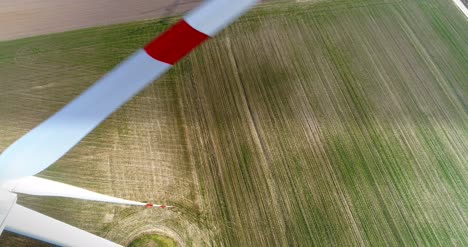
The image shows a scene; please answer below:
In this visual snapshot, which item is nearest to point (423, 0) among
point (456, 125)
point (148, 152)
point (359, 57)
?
point (359, 57)

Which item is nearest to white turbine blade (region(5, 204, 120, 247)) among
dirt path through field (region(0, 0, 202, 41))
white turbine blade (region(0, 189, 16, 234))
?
white turbine blade (region(0, 189, 16, 234))

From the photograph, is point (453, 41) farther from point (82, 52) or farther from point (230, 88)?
point (82, 52)

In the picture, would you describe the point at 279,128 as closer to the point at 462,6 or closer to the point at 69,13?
the point at 69,13

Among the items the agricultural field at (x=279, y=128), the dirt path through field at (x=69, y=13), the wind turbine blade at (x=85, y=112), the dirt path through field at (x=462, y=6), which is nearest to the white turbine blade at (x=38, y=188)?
the wind turbine blade at (x=85, y=112)

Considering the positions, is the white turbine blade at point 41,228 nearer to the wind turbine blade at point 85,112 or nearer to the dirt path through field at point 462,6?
the wind turbine blade at point 85,112

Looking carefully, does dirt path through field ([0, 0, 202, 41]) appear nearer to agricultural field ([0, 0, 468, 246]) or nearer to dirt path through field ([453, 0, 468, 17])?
agricultural field ([0, 0, 468, 246])

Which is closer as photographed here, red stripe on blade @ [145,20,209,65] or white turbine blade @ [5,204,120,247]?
red stripe on blade @ [145,20,209,65]

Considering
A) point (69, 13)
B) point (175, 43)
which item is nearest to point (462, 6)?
point (175, 43)
